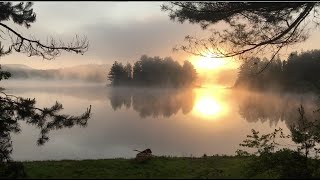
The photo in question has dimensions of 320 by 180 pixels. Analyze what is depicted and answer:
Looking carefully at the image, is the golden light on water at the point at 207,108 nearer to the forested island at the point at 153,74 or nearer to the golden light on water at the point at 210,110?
the golden light on water at the point at 210,110

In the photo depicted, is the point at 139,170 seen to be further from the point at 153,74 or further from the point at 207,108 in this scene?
the point at 153,74

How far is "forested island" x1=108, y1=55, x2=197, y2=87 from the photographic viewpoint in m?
140

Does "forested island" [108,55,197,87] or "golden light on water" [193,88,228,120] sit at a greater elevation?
"forested island" [108,55,197,87]

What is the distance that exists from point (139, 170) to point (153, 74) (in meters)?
142

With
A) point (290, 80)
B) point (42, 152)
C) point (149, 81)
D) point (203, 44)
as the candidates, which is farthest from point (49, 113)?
point (149, 81)

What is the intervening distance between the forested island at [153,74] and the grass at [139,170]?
116417 millimetres

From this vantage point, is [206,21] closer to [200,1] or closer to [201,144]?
[200,1]

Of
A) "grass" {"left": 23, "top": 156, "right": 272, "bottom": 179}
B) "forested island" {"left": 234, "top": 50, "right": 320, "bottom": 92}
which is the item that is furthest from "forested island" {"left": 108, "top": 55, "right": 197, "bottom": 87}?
"grass" {"left": 23, "top": 156, "right": 272, "bottom": 179}

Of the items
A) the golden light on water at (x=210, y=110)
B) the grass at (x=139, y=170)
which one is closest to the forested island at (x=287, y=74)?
the golden light on water at (x=210, y=110)

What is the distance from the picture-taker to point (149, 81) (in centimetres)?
15625

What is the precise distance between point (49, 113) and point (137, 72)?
436 ft

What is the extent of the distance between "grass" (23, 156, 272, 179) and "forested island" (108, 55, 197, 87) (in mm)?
116417

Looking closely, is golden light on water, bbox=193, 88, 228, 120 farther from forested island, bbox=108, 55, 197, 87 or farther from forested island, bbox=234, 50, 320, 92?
forested island, bbox=108, 55, 197, 87

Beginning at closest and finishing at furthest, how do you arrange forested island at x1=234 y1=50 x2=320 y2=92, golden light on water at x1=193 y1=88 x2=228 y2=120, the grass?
the grass < golden light on water at x1=193 y1=88 x2=228 y2=120 < forested island at x1=234 y1=50 x2=320 y2=92
